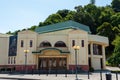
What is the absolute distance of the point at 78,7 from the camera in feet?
324

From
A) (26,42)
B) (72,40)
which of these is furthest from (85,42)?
(26,42)

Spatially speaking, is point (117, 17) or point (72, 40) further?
point (117, 17)

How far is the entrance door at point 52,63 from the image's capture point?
45.3 m

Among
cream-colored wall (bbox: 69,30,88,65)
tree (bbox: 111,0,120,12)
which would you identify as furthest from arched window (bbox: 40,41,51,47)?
tree (bbox: 111,0,120,12)

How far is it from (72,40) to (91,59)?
290 inches

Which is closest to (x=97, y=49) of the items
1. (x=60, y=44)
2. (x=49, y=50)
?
(x=60, y=44)

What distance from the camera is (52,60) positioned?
45.6 m

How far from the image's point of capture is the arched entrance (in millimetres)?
45125

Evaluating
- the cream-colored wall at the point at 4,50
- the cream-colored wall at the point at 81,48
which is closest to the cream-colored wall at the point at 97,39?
the cream-colored wall at the point at 81,48

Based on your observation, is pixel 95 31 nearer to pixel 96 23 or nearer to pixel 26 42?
pixel 96 23

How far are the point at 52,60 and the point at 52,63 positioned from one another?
584 mm

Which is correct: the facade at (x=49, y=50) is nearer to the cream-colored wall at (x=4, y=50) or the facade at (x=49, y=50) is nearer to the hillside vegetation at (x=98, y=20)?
the cream-colored wall at (x=4, y=50)

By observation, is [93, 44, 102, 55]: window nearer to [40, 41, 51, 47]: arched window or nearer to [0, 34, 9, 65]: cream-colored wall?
[40, 41, 51, 47]: arched window

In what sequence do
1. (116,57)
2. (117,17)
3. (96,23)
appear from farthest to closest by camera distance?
(96,23)
(117,17)
(116,57)
